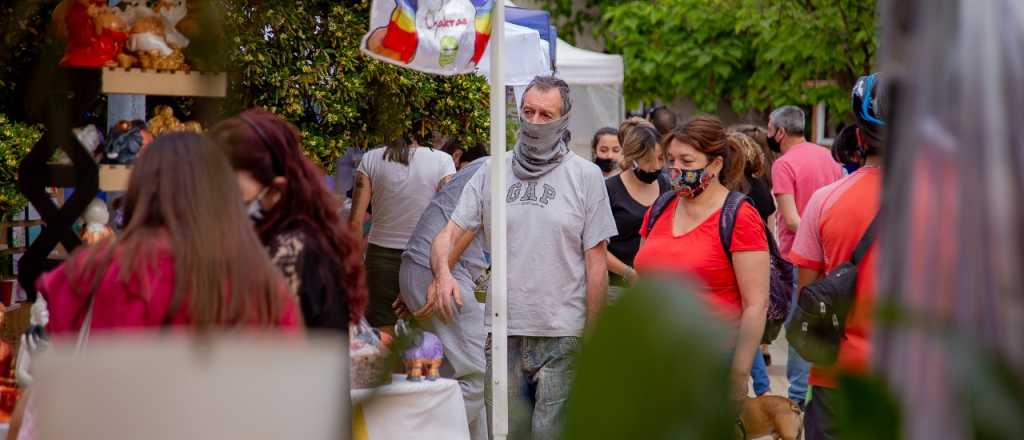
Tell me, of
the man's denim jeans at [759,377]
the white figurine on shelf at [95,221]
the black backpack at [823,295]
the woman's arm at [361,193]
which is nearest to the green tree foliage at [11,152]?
the white figurine on shelf at [95,221]

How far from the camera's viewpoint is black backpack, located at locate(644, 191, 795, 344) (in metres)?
4.33

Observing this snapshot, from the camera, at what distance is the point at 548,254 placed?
474 cm

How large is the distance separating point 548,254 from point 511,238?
0.49ft

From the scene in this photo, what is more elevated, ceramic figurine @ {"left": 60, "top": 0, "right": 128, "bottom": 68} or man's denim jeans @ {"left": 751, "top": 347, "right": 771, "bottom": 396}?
ceramic figurine @ {"left": 60, "top": 0, "right": 128, "bottom": 68}

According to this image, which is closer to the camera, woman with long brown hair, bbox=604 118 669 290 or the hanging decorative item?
the hanging decorative item

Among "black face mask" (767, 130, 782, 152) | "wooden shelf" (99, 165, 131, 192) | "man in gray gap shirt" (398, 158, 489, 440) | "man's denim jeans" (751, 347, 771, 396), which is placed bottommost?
"man's denim jeans" (751, 347, 771, 396)

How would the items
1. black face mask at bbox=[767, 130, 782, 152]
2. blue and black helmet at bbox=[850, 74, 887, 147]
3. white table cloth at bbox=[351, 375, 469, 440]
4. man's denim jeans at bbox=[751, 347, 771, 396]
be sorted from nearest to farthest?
blue and black helmet at bbox=[850, 74, 887, 147] → white table cloth at bbox=[351, 375, 469, 440] → man's denim jeans at bbox=[751, 347, 771, 396] → black face mask at bbox=[767, 130, 782, 152]

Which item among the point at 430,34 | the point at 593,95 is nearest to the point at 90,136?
the point at 430,34

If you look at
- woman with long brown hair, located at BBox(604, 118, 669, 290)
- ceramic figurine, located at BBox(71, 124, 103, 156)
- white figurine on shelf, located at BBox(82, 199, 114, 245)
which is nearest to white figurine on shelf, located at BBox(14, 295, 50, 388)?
white figurine on shelf, located at BBox(82, 199, 114, 245)

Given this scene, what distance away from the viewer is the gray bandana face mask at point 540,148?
473cm

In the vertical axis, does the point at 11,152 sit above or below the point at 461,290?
above

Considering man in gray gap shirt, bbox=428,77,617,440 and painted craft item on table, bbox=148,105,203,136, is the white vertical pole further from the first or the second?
painted craft item on table, bbox=148,105,203,136

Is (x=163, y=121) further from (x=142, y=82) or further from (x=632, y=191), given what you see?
(x=632, y=191)

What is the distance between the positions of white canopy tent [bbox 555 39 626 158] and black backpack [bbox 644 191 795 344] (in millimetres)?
6966
